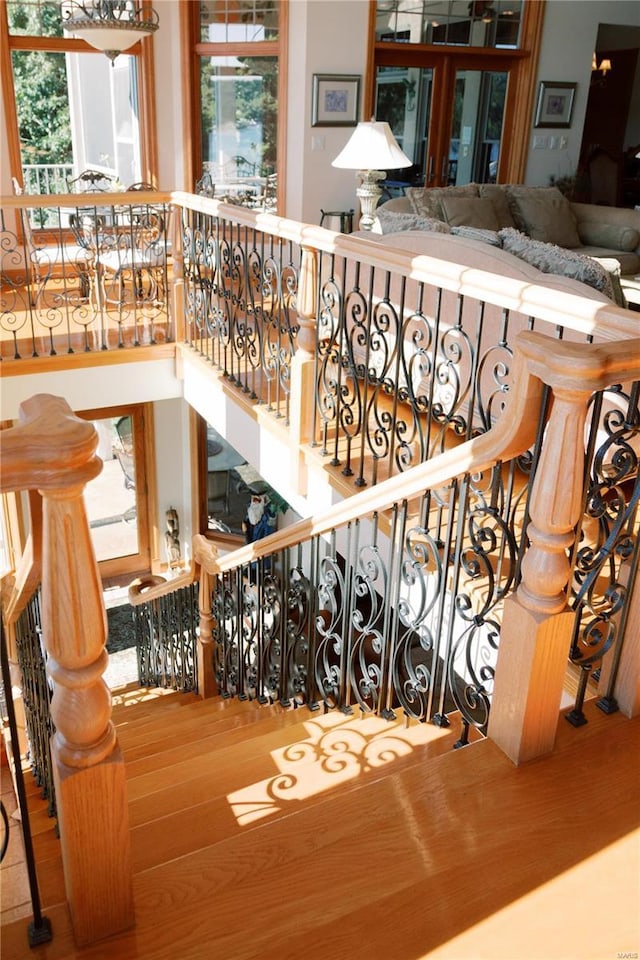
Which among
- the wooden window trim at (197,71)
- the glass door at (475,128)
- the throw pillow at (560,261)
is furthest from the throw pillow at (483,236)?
the glass door at (475,128)

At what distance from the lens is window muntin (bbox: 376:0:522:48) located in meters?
7.78

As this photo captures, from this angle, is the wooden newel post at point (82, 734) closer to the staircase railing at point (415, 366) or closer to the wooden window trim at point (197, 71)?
the staircase railing at point (415, 366)

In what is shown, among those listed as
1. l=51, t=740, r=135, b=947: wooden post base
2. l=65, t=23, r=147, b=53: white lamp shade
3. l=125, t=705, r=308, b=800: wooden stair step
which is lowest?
l=125, t=705, r=308, b=800: wooden stair step

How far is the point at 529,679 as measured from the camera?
185 cm

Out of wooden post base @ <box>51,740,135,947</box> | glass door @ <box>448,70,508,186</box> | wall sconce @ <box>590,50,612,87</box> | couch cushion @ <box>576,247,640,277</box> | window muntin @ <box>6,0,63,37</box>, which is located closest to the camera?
wooden post base @ <box>51,740,135,947</box>

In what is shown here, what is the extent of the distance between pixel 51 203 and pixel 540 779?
469cm

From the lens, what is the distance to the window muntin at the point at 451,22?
7.78 metres

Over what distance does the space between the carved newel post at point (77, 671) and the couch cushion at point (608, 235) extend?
26.0 feet

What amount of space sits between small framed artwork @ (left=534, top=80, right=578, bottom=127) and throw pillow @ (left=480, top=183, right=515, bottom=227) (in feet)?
5.13

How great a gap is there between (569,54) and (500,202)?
236 centimetres

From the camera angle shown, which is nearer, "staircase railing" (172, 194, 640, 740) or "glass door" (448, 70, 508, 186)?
"staircase railing" (172, 194, 640, 740)

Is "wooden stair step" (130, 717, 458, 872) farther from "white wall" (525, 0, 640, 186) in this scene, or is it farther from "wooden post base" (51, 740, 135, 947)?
"white wall" (525, 0, 640, 186)

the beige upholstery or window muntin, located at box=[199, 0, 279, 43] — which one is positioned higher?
window muntin, located at box=[199, 0, 279, 43]

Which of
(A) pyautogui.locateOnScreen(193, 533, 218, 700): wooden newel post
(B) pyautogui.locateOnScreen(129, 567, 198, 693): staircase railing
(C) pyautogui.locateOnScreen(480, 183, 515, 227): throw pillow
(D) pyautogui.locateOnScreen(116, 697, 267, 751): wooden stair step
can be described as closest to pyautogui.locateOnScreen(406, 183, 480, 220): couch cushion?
(C) pyautogui.locateOnScreen(480, 183, 515, 227): throw pillow
